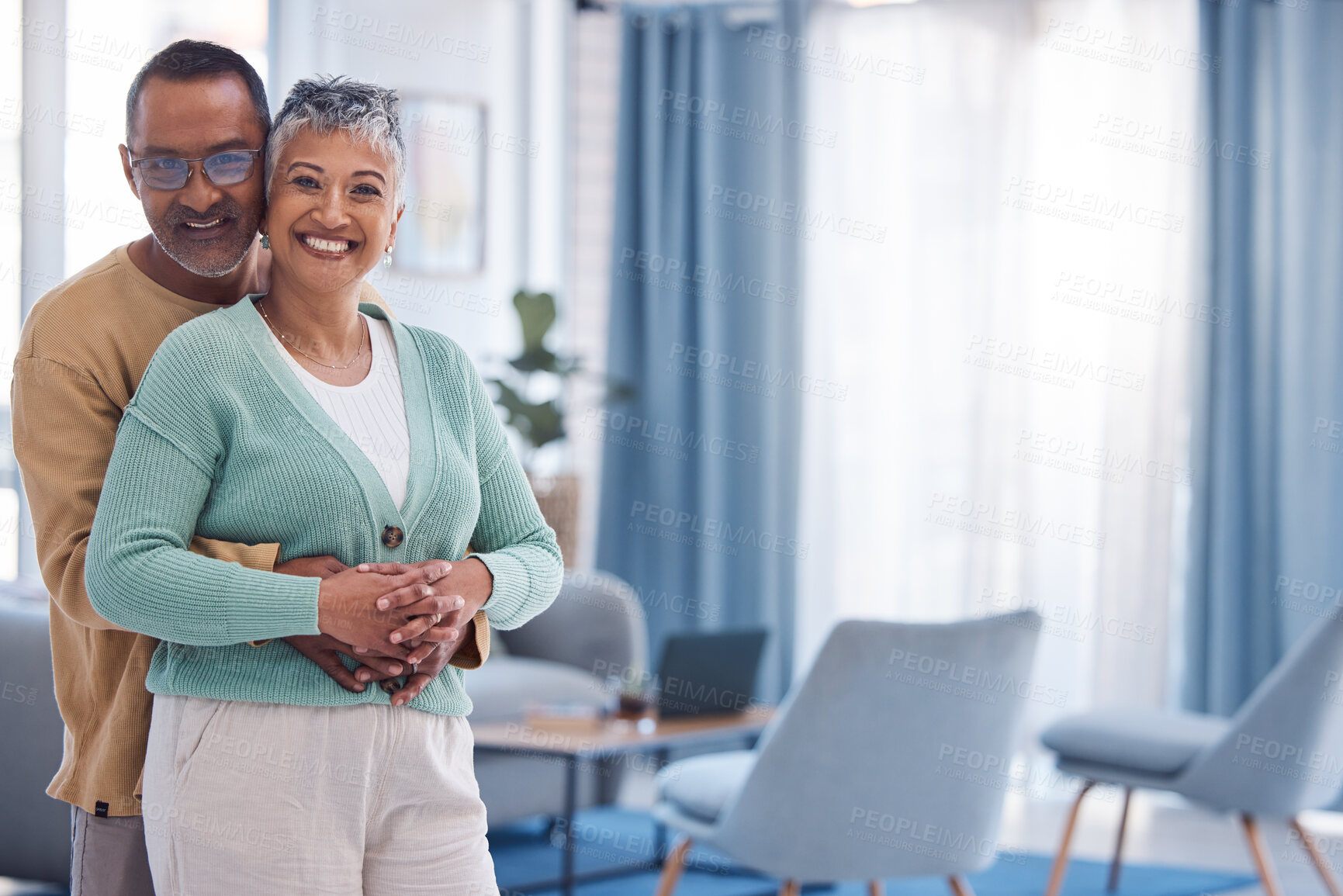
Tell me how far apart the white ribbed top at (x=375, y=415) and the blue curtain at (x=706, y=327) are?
3.39 m

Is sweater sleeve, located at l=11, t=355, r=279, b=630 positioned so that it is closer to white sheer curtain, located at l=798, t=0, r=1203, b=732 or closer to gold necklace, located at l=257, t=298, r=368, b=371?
gold necklace, located at l=257, t=298, r=368, b=371

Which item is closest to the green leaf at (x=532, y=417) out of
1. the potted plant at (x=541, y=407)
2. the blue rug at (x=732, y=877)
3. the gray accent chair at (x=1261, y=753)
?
the potted plant at (x=541, y=407)

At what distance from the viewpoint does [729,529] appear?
485cm

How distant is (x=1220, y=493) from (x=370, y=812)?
11.6ft

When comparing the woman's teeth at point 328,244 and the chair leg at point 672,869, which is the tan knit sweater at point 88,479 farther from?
the chair leg at point 672,869

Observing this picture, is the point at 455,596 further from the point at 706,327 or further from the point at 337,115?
the point at 706,327

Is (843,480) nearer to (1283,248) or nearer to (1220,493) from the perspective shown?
(1220,493)

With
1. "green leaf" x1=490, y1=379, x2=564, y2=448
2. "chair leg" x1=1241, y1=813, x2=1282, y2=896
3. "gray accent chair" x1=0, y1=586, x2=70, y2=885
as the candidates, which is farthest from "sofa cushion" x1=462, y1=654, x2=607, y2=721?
"chair leg" x1=1241, y1=813, x2=1282, y2=896

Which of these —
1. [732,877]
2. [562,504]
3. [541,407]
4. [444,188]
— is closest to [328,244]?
[732,877]

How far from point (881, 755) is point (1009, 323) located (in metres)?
2.48

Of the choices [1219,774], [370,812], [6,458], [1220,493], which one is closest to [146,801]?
[370,812]

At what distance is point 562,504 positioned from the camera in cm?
450

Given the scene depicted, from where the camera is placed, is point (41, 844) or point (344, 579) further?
point (41, 844)

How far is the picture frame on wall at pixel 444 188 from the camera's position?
467cm
